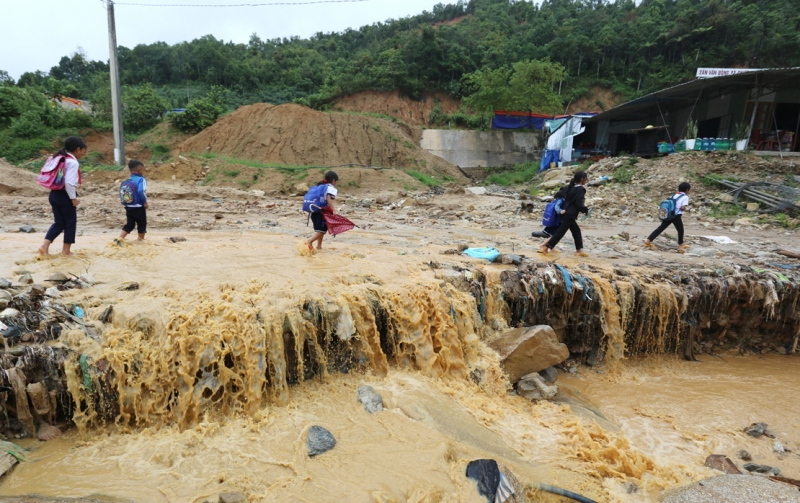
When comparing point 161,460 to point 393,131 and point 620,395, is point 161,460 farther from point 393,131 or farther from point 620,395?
point 393,131

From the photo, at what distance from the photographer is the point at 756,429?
4.75 metres

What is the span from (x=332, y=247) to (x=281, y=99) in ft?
120

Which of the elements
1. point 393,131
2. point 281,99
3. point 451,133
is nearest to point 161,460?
point 393,131

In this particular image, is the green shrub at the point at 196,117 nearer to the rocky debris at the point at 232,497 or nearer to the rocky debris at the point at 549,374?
the rocky debris at the point at 549,374

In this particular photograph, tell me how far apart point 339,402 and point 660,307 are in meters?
4.95

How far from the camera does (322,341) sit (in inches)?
181

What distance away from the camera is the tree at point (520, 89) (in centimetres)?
3089

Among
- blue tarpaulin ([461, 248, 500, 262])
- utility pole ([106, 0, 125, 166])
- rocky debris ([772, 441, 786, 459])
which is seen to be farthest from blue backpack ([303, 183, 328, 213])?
utility pole ([106, 0, 125, 166])

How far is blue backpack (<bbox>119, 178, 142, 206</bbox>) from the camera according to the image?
20.5ft

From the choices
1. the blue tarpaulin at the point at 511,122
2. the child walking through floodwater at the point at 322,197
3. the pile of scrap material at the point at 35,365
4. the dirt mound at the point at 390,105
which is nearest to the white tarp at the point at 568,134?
the blue tarpaulin at the point at 511,122

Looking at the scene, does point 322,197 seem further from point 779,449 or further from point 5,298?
point 779,449

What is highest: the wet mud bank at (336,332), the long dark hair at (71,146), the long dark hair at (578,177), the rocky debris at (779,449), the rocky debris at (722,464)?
the long dark hair at (578,177)

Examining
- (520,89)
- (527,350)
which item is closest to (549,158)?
(520,89)

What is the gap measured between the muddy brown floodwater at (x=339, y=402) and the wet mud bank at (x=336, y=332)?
0.03 meters
